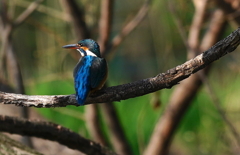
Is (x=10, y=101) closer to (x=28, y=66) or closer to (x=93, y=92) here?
(x=93, y=92)

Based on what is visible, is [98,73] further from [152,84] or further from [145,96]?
[145,96]

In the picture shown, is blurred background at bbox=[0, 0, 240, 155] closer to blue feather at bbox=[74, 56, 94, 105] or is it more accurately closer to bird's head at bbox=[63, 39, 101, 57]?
bird's head at bbox=[63, 39, 101, 57]

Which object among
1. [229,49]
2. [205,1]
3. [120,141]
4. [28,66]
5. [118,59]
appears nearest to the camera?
[229,49]

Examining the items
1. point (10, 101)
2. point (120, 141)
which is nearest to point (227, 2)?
point (120, 141)

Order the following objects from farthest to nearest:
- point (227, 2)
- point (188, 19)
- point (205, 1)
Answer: point (188, 19), point (205, 1), point (227, 2)

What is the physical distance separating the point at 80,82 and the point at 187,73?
1.91 feet

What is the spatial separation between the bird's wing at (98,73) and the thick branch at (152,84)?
232 mm

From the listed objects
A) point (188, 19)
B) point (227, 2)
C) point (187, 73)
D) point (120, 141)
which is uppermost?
point (188, 19)

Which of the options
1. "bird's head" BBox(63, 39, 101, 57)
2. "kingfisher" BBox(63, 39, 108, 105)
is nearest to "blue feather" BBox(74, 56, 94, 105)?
"kingfisher" BBox(63, 39, 108, 105)

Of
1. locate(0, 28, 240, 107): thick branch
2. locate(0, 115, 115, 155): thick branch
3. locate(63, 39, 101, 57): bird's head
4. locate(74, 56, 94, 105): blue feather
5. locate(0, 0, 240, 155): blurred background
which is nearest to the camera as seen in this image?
locate(0, 28, 240, 107): thick branch

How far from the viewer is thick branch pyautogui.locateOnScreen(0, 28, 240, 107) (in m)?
1.53

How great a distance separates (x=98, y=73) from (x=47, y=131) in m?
0.38

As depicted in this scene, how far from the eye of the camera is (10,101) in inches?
65.7

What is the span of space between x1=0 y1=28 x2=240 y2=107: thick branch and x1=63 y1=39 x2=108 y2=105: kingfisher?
8 centimetres
